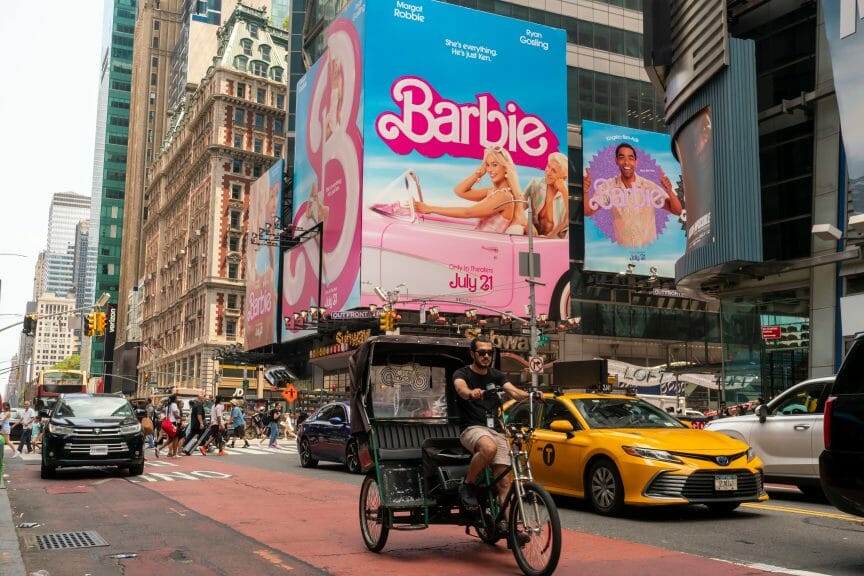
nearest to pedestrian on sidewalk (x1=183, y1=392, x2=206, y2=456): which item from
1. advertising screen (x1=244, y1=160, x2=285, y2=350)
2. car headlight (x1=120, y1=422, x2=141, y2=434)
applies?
car headlight (x1=120, y1=422, x2=141, y2=434)

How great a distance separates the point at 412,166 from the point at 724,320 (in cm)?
2312

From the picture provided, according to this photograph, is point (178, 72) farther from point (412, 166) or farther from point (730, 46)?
point (730, 46)

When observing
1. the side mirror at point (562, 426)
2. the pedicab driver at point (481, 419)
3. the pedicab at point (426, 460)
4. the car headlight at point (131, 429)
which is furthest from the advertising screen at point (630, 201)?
the pedicab driver at point (481, 419)

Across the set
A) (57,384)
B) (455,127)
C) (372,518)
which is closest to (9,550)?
(372,518)

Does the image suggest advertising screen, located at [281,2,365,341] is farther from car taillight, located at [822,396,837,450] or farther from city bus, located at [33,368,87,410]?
car taillight, located at [822,396,837,450]

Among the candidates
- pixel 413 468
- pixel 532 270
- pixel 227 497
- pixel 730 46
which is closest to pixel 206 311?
pixel 532 270

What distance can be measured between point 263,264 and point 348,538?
61.3 m

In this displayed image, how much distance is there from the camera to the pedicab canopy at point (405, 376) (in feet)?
29.1

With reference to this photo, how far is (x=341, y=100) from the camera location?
50469mm

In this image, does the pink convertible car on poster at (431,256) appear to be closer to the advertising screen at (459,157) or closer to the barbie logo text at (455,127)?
the advertising screen at (459,157)

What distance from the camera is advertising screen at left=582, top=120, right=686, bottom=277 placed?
53.4 meters

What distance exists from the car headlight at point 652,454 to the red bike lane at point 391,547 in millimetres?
1371

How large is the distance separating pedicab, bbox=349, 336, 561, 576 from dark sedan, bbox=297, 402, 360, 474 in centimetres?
973

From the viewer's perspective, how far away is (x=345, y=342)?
170 feet
